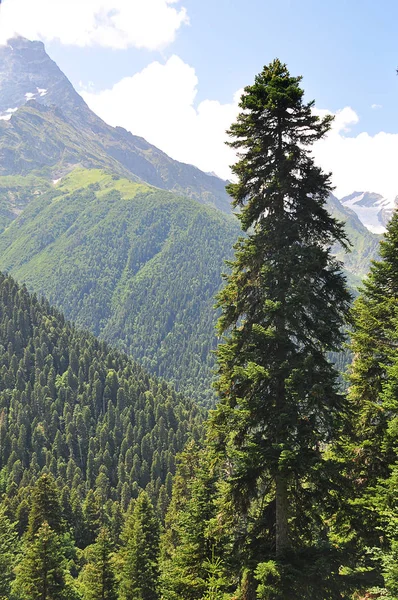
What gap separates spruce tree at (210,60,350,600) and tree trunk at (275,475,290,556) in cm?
4

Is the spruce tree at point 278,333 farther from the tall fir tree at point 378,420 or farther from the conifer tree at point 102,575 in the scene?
the conifer tree at point 102,575

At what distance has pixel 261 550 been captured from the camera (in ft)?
48.8

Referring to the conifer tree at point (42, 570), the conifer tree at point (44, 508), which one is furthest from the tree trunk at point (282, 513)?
the conifer tree at point (44, 508)

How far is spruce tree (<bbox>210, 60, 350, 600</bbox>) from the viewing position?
47.2ft

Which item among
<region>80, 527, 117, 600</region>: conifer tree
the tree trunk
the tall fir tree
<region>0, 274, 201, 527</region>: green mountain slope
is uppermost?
the tall fir tree

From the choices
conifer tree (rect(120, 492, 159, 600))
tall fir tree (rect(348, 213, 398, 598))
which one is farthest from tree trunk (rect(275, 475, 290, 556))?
conifer tree (rect(120, 492, 159, 600))

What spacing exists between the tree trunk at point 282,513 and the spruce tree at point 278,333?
0.04m

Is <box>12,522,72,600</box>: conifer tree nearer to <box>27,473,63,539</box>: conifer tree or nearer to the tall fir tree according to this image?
<box>27,473,63,539</box>: conifer tree

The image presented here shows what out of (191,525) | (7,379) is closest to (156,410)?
(7,379)

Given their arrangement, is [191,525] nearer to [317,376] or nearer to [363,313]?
[317,376]

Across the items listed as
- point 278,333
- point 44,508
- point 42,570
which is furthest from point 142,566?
point 278,333

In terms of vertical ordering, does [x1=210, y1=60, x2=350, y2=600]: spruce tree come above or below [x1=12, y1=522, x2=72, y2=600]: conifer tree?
above

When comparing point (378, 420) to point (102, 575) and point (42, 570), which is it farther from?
point (102, 575)

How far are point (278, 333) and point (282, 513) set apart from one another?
6305 mm
